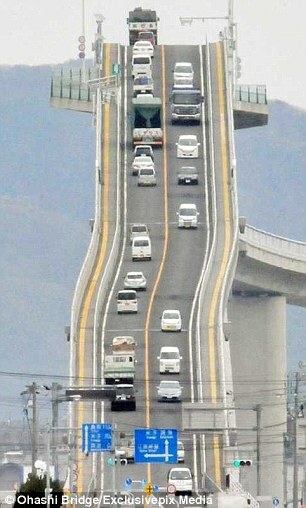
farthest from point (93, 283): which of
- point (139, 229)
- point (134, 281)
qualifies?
point (139, 229)

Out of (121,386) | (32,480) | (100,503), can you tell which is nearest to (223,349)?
(121,386)

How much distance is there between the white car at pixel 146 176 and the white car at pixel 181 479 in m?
54.2

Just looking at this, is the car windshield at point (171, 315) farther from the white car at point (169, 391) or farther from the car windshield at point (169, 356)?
the white car at point (169, 391)

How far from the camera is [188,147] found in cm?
18675

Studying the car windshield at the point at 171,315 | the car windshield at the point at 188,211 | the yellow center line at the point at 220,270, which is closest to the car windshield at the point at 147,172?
the yellow center line at the point at 220,270

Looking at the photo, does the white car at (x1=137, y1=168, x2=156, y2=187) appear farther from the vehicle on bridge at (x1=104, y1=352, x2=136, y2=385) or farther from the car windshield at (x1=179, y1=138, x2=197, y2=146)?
the vehicle on bridge at (x1=104, y1=352, x2=136, y2=385)

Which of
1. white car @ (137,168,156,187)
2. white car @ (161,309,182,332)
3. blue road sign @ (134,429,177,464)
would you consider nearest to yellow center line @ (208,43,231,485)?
white car @ (161,309,182,332)

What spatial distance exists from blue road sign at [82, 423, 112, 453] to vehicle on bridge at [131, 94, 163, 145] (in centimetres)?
6382

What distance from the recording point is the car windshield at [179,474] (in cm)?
13125

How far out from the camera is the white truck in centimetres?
15262

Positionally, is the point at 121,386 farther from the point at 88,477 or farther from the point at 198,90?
the point at 198,90

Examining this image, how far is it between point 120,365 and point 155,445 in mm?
31399

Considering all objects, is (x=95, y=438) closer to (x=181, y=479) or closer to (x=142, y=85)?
(x=181, y=479)

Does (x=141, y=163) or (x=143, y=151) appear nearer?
(x=141, y=163)
